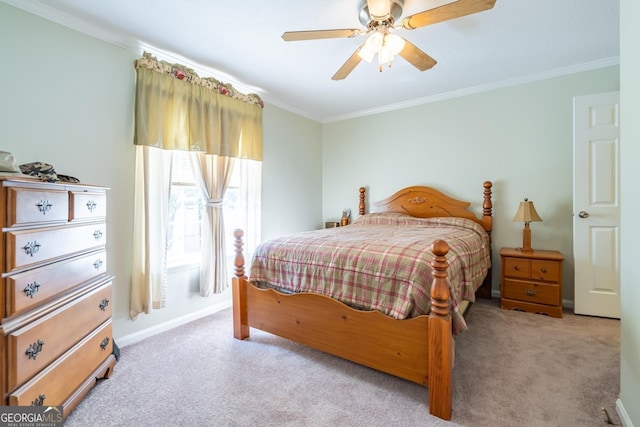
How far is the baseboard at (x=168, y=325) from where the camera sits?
234 centimetres

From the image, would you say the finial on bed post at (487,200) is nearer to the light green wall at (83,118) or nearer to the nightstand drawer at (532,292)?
the nightstand drawer at (532,292)

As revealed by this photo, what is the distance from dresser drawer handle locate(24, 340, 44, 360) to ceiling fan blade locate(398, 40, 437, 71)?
269 cm

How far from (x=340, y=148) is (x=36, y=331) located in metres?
4.04

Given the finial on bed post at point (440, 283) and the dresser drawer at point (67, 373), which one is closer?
the dresser drawer at point (67, 373)

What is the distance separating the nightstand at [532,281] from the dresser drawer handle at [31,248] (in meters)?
3.72

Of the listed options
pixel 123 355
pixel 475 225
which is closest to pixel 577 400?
pixel 475 225

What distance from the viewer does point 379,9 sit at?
5.76 feet

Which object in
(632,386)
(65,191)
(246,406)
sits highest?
(65,191)

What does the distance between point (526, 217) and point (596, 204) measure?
581 mm

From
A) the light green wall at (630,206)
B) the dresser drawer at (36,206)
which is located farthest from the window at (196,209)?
the light green wall at (630,206)

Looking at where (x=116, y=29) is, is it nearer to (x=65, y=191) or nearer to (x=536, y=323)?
(x=65, y=191)

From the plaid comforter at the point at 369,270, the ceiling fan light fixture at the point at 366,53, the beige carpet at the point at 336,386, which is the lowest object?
the beige carpet at the point at 336,386

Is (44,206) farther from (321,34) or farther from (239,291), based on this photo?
(321,34)

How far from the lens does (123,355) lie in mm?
2174
